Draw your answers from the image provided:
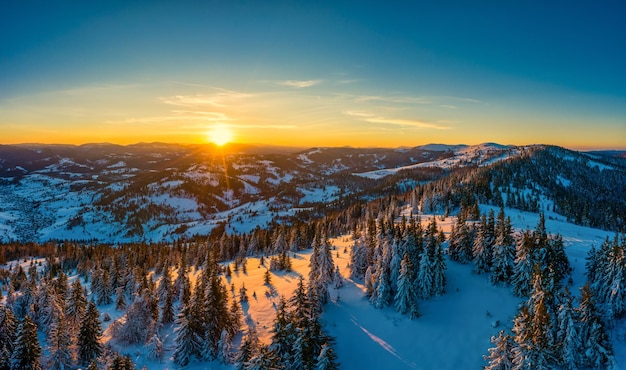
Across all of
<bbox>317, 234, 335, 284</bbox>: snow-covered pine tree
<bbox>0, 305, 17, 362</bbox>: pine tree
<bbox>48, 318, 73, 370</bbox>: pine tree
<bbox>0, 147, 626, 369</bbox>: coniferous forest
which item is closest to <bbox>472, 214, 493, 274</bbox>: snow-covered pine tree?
<bbox>0, 147, 626, 369</bbox>: coniferous forest

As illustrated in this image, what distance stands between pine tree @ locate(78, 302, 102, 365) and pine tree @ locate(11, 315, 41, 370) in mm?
5070

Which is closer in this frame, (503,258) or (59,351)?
(59,351)

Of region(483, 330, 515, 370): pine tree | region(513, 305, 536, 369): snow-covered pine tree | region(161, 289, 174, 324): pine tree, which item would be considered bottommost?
region(161, 289, 174, 324): pine tree

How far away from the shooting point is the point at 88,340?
41.2 metres

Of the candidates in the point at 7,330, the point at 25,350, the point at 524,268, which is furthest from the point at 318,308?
the point at 7,330

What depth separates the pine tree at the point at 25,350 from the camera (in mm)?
35000

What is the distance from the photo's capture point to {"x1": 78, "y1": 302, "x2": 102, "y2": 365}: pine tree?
4088 centimetres

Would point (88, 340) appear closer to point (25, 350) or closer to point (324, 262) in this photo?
point (25, 350)

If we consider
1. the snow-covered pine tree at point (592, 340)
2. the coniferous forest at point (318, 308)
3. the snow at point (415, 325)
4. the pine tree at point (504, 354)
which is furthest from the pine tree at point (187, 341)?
the snow-covered pine tree at point (592, 340)

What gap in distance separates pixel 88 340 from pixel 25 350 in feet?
22.6

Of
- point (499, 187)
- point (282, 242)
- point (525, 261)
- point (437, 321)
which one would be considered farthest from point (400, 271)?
point (499, 187)

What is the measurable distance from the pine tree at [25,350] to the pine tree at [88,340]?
5070 millimetres

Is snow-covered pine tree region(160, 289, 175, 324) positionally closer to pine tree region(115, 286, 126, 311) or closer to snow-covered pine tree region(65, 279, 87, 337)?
snow-covered pine tree region(65, 279, 87, 337)

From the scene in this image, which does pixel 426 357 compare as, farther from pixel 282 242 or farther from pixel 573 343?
pixel 282 242
